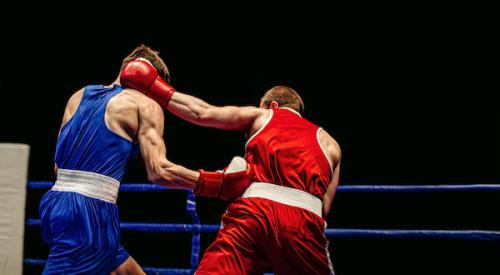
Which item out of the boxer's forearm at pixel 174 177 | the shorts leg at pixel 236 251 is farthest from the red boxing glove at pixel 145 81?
the shorts leg at pixel 236 251

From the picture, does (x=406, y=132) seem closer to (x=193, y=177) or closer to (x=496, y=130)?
(x=496, y=130)

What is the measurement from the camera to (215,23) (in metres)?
7.66

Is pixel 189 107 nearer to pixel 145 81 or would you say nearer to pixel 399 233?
pixel 145 81

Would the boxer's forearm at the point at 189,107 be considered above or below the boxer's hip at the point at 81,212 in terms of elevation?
above

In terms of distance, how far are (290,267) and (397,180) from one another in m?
5.43

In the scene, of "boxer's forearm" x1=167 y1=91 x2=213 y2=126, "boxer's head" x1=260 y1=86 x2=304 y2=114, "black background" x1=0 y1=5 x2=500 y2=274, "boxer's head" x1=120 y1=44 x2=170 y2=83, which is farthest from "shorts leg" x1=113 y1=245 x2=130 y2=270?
"black background" x1=0 y1=5 x2=500 y2=274

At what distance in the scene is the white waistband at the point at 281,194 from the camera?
7.58 feet

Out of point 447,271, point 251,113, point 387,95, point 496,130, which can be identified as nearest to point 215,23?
point 387,95

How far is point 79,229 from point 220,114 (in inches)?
31.9

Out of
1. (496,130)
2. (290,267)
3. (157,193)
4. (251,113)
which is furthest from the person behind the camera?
(157,193)

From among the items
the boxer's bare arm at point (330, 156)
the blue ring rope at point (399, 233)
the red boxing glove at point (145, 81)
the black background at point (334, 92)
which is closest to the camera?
the red boxing glove at point (145, 81)

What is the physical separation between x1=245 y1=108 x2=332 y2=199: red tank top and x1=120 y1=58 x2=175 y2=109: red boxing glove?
18.2 inches

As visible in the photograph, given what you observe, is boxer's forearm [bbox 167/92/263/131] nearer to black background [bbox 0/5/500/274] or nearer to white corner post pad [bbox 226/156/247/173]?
white corner post pad [bbox 226/156/247/173]

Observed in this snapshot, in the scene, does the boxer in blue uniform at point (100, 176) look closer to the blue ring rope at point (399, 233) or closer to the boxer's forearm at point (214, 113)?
the boxer's forearm at point (214, 113)
